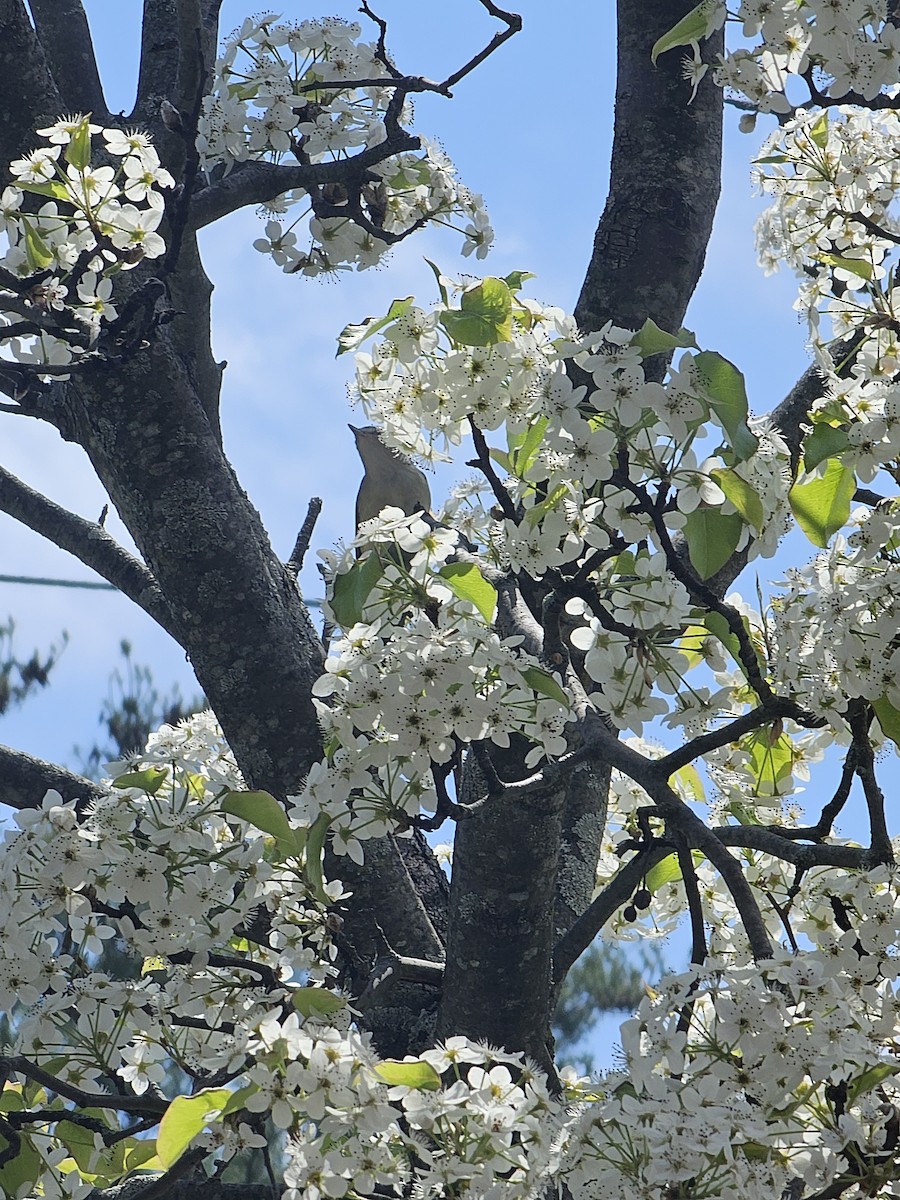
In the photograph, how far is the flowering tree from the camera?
1261 millimetres

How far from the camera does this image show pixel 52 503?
321 centimetres

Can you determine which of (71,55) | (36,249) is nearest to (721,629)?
(36,249)

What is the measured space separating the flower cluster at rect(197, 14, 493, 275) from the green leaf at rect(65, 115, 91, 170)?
0.59 metres

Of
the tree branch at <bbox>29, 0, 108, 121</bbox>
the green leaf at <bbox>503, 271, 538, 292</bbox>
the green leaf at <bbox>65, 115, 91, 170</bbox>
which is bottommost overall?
the green leaf at <bbox>503, 271, 538, 292</bbox>

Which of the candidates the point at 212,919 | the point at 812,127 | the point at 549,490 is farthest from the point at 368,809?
the point at 812,127

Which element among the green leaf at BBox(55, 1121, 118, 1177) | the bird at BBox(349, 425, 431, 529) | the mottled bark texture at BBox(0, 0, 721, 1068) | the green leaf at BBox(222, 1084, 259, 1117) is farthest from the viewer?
the bird at BBox(349, 425, 431, 529)

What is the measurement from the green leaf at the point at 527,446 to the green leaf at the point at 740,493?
0.21 metres

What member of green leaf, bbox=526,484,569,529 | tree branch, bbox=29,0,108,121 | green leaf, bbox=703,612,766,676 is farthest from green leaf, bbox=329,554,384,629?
tree branch, bbox=29,0,108,121

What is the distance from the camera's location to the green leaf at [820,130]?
7.11ft

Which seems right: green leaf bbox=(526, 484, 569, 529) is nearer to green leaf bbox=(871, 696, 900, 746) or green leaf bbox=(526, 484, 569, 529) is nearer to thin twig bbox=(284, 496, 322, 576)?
green leaf bbox=(871, 696, 900, 746)

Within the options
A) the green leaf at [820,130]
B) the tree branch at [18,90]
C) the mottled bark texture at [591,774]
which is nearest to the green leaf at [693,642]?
the mottled bark texture at [591,774]

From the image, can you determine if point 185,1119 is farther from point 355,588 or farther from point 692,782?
point 692,782

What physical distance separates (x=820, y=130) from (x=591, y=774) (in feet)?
4.00

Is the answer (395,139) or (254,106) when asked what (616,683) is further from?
(254,106)
